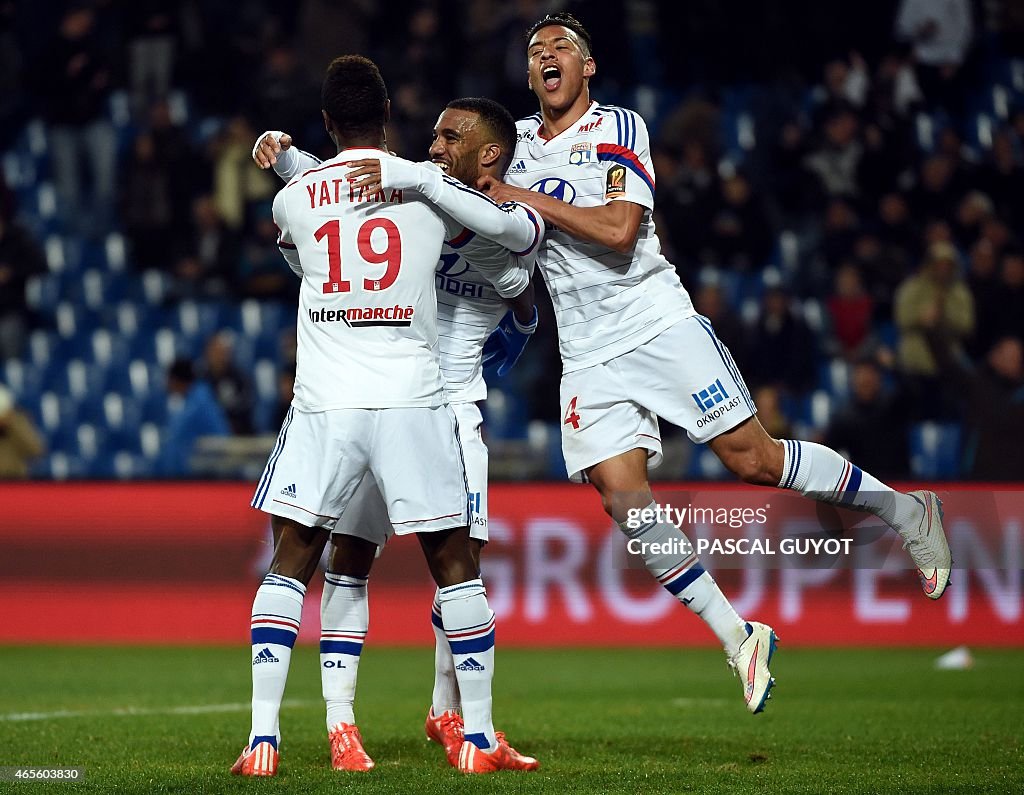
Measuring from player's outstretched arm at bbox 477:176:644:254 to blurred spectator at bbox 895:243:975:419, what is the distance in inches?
301

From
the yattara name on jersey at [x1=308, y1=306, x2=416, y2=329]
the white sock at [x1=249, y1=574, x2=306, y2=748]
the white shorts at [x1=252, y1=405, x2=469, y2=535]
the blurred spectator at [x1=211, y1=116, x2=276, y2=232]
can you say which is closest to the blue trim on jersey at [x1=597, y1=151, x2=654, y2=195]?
the yattara name on jersey at [x1=308, y1=306, x2=416, y2=329]

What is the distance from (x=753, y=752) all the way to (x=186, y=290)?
1028cm

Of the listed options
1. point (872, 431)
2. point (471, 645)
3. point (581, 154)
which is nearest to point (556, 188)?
point (581, 154)

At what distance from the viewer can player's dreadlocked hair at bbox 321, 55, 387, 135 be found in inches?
210

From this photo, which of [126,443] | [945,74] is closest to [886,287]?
[945,74]

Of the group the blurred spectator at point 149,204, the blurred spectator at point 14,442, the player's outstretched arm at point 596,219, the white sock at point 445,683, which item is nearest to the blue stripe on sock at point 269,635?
the white sock at point 445,683

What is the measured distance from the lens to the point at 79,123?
51.5 ft

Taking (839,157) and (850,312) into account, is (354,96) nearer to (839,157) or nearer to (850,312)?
(850,312)

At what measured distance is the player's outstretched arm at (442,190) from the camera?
5223 millimetres

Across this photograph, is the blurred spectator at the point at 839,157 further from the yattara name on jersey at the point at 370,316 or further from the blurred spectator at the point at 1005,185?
the yattara name on jersey at the point at 370,316

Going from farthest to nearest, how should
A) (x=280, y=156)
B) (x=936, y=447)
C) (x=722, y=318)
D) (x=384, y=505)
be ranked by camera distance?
(x=722, y=318) → (x=936, y=447) → (x=384, y=505) → (x=280, y=156)

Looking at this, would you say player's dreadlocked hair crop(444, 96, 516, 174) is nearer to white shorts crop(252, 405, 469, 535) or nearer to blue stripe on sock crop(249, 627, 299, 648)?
white shorts crop(252, 405, 469, 535)

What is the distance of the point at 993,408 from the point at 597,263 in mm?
6885

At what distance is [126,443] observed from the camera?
1404 cm
